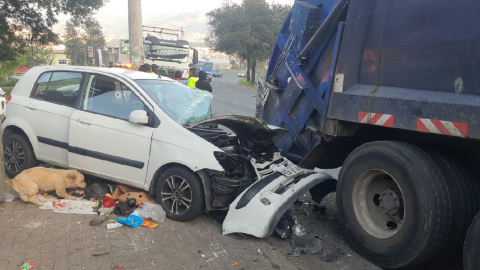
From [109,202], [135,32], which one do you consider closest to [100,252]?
[109,202]

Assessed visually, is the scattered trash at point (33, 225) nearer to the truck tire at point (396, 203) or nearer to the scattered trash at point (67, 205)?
the scattered trash at point (67, 205)

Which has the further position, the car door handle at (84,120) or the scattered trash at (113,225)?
the car door handle at (84,120)

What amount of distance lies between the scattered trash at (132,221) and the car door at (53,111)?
1.54 metres

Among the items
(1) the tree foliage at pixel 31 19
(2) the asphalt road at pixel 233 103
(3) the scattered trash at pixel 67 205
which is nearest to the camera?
(3) the scattered trash at pixel 67 205

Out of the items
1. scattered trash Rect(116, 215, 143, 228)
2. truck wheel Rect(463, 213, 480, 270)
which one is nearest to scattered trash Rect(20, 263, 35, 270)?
scattered trash Rect(116, 215, 143, 228)

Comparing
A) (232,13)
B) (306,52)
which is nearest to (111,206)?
(306,52)

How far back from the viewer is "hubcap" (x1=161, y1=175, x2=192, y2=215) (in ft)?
15.2

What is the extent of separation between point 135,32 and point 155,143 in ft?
55.6

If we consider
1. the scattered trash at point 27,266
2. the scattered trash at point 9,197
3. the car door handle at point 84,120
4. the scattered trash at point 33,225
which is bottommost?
the scattered trash at point 9,197

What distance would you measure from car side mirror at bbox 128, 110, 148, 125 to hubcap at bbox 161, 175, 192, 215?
74 centimetres

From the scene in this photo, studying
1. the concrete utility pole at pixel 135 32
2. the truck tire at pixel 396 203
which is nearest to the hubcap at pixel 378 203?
the truck tire at pixel 396 203

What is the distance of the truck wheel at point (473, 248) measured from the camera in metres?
2.92

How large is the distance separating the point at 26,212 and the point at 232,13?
40672 millimetres

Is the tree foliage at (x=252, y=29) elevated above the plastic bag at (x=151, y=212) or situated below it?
above
